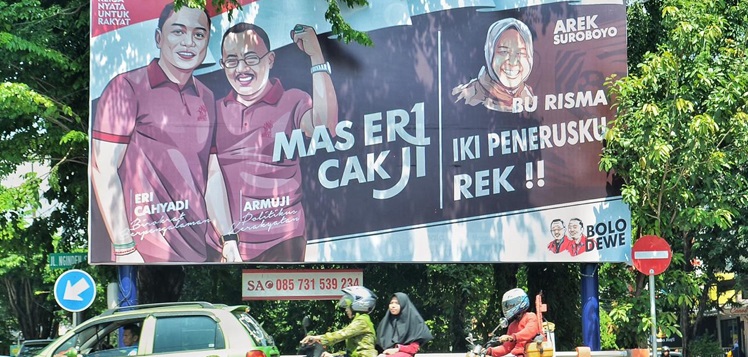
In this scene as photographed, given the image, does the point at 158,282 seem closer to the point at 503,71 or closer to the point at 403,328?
the point at 503,71

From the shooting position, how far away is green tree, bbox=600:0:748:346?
60.4ft

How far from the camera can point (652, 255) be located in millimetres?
17578

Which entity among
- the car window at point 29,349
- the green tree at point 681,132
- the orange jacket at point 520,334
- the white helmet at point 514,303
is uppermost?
the green tree at point 681,132

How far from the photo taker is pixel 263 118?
1905cm

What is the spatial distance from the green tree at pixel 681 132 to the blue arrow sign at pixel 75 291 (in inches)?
355

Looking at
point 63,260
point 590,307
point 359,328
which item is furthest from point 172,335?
point 590,307

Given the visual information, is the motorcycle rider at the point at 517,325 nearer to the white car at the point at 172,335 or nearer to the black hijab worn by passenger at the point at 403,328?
the black hijab worn by passenger at the point at 403,328

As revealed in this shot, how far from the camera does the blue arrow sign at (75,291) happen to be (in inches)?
630

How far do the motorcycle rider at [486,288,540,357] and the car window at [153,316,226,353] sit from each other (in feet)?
11.9

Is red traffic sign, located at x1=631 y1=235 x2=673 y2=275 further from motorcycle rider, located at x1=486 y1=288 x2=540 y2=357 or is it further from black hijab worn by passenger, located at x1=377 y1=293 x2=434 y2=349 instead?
black hijab worn by passenger, located at x1=377 y1=293 x2=434 y2=349

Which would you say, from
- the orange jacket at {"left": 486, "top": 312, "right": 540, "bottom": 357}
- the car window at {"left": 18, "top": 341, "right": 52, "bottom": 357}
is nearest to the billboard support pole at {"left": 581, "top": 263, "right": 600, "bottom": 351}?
the orange jacket at {"left": 486, "top": 312, "right": 540, "bottom": 357}

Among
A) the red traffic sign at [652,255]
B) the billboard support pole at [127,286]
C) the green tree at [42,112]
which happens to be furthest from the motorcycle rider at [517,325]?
the green tree at [42,112]

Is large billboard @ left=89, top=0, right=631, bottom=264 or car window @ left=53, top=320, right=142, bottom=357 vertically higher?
large billboard @ left=89, top=0, right=631, bottom=264

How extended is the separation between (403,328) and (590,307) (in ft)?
25.3
